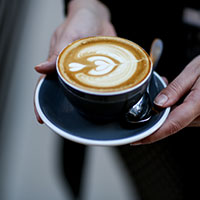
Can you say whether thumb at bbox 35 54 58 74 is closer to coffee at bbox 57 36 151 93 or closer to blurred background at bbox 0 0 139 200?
coffee at bbox 57 36 151 93

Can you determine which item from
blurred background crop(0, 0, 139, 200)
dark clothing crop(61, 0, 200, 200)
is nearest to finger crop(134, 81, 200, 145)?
dark clothing crop(61, 0, 200, 200)

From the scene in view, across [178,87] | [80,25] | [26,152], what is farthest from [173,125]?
[26,152]

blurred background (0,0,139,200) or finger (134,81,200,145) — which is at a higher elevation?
finger (134,81,200,145)

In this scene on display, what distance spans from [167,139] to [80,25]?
61 centimetres

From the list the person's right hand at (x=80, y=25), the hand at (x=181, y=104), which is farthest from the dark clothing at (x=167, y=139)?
the hand at (x=181, y=104)

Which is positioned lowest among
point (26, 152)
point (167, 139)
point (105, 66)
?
point (26, 152)

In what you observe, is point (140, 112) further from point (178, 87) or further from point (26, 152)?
point (26, 152)

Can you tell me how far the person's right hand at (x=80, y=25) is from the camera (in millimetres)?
910

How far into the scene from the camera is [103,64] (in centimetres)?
68

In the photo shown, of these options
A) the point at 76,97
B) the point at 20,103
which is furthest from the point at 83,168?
the point at 76,97

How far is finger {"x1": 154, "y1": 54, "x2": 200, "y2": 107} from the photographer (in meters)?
0.67

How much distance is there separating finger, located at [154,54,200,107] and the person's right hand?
385mm

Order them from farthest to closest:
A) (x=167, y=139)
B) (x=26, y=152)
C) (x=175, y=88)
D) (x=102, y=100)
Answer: (x=26, y=152)
(x=167, y=139)
(x=175, y=88)
(x=102, y=100)

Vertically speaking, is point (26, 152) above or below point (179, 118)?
below
